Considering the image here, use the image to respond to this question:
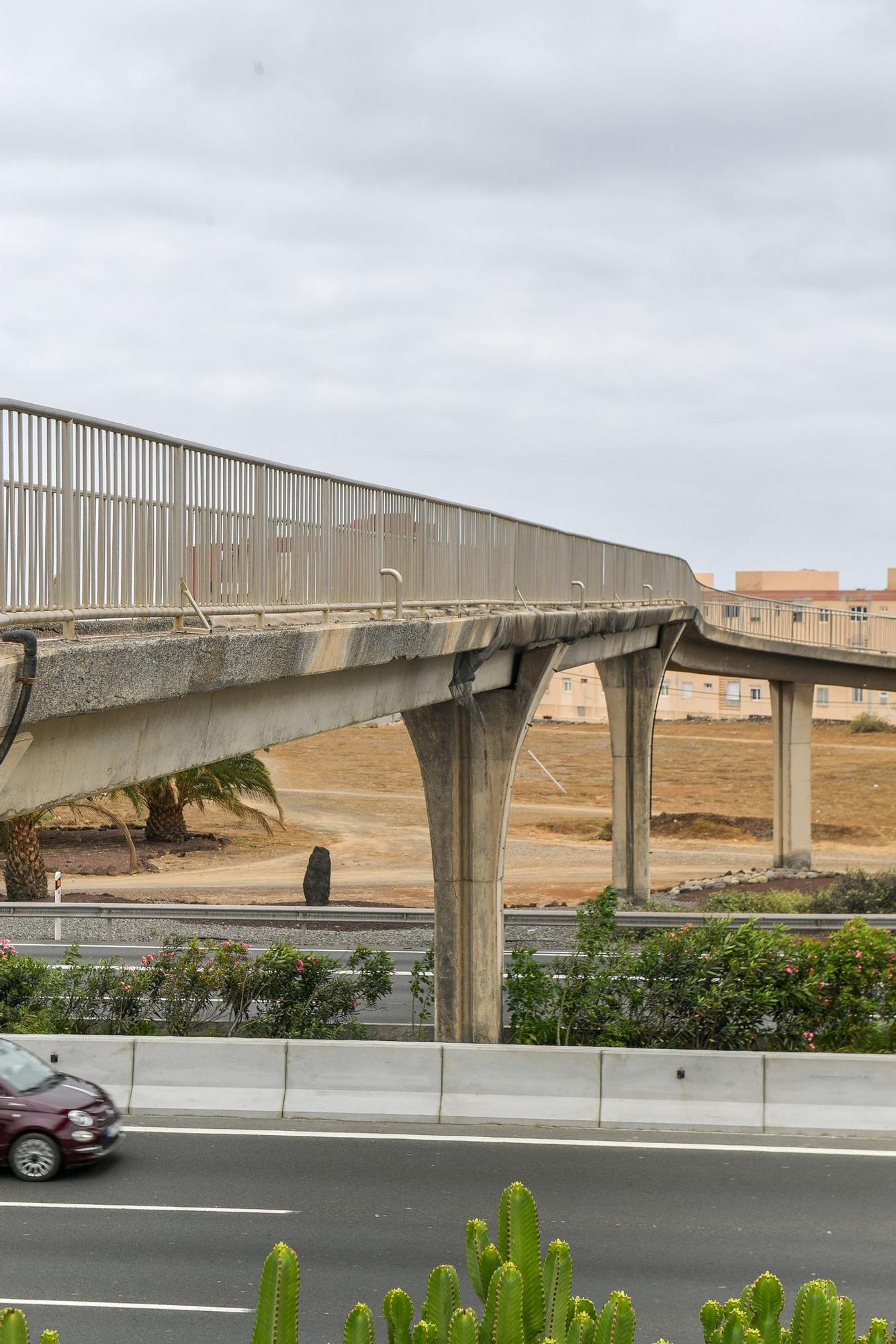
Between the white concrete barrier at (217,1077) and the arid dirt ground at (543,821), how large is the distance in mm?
20607

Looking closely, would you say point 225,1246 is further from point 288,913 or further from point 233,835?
point 233,835

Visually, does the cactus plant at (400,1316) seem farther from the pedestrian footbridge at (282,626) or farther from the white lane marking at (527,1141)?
the white lane marking at (527,1141)

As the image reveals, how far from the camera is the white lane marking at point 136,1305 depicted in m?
9.83

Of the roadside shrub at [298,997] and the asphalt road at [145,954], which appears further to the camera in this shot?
the asphalt road at [145,954]

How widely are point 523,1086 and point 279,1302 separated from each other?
11509 mm

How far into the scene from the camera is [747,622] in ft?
154

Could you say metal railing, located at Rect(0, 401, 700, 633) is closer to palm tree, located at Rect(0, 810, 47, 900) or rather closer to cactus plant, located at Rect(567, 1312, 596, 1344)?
cactus plant, located at Rect(567, 1312, 596, 1344)

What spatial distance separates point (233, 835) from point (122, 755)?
40.0 meters

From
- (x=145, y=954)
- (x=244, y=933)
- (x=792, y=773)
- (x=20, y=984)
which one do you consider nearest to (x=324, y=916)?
(x=244, y=933)

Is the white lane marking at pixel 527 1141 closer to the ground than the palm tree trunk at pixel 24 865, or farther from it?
closer to the ground

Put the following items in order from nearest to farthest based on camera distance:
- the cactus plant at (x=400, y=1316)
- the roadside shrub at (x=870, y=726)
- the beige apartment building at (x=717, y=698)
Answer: the cactus plant at (x=400, y=1316) → the roadside shrub at (x=870, y=726) → the beige apartment building at (x=717, y=698)

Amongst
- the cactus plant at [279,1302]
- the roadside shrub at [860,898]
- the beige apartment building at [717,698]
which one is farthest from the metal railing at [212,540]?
the beige apartment building at [717,698]

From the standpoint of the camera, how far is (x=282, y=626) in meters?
10.9

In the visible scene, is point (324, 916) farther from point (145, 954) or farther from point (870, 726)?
point (870, 726)
